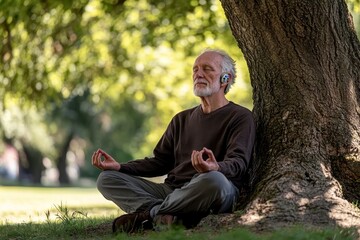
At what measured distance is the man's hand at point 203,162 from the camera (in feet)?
22.0

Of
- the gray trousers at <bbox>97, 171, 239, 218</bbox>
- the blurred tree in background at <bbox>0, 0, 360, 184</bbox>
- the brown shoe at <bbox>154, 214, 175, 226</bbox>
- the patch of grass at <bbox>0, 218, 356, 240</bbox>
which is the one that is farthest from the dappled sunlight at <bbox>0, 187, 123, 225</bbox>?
the blurred tree in background at <bbox>0, 0, 360, 184</bbox>

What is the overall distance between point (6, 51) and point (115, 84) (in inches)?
281

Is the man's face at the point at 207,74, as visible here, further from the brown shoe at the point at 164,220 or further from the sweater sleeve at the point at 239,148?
the brown shoe at the point at 164,220

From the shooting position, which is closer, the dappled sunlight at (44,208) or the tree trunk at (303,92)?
the tree trunk at (303,92)

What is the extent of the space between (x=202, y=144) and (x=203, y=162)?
84 cm

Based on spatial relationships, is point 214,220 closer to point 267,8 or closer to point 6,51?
point 267,8

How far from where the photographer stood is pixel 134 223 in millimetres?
7211

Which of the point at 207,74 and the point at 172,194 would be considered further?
the point at 207,74

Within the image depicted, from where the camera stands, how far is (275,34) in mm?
7758

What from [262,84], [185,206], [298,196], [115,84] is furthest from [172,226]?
[115,84]

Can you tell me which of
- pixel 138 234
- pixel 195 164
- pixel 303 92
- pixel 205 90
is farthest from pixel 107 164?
pixel 303 92

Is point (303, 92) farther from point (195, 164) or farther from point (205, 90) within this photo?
point (195, 164)

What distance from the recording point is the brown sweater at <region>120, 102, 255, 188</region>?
23.5 ft

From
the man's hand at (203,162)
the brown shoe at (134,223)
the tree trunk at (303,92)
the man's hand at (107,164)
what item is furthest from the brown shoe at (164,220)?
the man's hand at (107,164)
